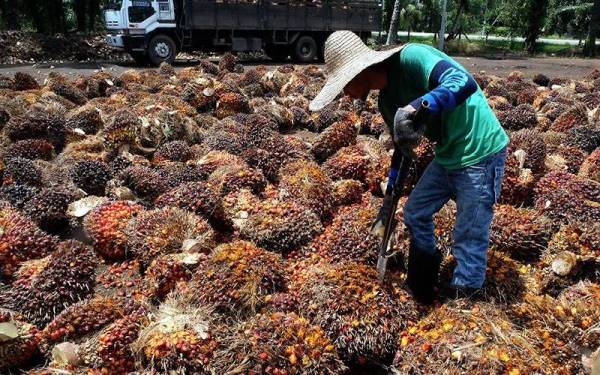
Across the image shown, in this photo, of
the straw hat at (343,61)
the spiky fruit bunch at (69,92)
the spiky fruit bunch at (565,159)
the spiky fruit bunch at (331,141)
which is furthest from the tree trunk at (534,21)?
the straw hat at (343,61)

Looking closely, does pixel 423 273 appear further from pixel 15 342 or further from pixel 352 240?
pixel 15 342

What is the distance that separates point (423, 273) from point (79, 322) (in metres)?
2.45

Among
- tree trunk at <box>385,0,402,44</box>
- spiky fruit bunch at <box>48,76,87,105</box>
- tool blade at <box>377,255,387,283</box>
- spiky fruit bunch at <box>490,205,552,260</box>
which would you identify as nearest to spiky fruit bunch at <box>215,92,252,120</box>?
spiky fruit bunch at <box>48,76,87,105</box>

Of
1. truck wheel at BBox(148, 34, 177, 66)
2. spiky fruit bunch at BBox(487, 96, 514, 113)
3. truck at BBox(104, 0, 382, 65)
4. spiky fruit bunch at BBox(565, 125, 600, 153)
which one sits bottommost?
spiky fruit bunch at BBox(565, 125, 600, 153)

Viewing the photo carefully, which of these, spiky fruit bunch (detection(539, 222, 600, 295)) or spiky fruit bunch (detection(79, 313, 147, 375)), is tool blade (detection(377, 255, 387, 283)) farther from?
spiky fruit bunch (detection(79, 313, 147, 375))

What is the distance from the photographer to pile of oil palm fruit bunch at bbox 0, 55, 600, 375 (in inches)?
122

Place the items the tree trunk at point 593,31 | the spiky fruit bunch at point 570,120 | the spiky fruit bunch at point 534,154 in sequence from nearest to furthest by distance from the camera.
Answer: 1. the spiky fruit bunch at point 534,154
2. the spiky fruit bunch at point 570,120
3. the tree trunk at point 593,31

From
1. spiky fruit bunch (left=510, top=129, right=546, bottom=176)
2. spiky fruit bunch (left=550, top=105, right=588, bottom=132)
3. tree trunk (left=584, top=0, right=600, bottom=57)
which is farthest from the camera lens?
tree trunk (left=584, top=0, right=600, bottom=57)

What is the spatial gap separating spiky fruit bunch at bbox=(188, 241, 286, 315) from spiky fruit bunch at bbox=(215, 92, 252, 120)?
5.68 metres

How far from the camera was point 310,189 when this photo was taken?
5.05 m

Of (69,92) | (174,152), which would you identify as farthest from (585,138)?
(69,92)

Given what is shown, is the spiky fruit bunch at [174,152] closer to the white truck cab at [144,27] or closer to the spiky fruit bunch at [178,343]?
the spiky fruit bunch at [178,343]

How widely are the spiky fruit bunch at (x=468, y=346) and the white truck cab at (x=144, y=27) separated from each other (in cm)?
1972

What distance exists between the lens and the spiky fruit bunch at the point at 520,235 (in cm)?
428
